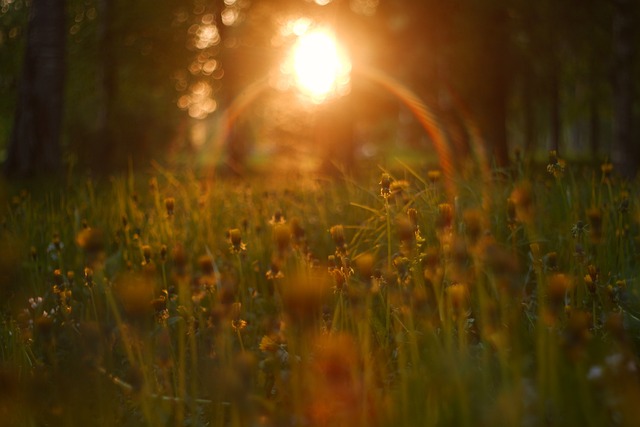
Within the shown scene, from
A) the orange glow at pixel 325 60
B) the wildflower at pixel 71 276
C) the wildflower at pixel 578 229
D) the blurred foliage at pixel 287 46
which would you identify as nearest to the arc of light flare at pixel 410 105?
the blurred foliage at pixel 287 46

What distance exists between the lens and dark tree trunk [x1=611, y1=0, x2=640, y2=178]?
1000cm

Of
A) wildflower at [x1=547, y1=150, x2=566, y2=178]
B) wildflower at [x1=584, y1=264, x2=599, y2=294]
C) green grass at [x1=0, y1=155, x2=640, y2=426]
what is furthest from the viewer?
wildflower at [x1=547, y1=150, x2=566, y2=178]

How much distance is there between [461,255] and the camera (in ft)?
5.22

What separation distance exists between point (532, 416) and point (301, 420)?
21.9 inches

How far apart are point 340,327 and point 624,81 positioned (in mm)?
9563

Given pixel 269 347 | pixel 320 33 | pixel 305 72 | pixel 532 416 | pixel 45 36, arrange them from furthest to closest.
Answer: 1. pixel 305 72
2. pixel 320 33
3. pixel 45 36
4. pixel 269 347
5. pixel 532 416

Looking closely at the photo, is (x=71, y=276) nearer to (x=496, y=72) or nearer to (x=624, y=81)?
(x=624, y=81)

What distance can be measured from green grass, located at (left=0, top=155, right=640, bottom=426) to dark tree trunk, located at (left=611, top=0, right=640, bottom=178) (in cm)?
635

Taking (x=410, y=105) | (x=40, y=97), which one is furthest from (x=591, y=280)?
(x=410, y=105)

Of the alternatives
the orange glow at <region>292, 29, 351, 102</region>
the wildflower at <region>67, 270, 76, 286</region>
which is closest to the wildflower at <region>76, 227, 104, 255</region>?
the wildflower at <region>67, 270, 76, 286</region>

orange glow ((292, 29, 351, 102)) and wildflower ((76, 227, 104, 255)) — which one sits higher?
orange glow ((292, 29, 351, 102))

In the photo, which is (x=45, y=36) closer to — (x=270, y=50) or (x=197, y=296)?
(x=197, y=296)

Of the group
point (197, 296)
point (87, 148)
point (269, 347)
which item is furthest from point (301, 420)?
point (87, 148)

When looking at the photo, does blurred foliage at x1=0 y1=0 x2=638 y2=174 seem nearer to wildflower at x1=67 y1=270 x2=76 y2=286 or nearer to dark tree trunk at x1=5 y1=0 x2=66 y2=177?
dark tree trunk at x1=5 y1=0 x2=66 y2=177
